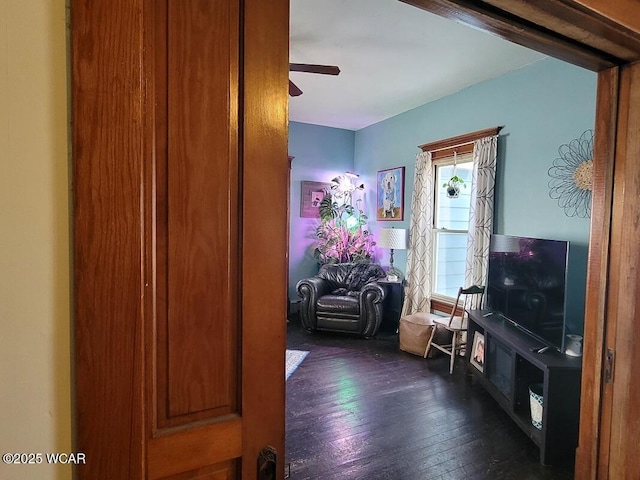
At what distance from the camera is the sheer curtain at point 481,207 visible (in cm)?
356

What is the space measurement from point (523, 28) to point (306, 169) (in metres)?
4.70

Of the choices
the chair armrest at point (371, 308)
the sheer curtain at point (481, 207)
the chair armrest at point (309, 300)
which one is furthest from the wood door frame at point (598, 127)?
the chair armrest at point (309, 300)

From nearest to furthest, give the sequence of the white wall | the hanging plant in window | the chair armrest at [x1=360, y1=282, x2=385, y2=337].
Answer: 1. the white wall
2. the hanging plant in window
3. the chair armrest at [x1=360, y1=282, x2=385, y2=337]

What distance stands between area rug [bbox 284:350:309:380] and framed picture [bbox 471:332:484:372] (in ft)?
5.43

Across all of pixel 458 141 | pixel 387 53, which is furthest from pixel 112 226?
pixel 458 141

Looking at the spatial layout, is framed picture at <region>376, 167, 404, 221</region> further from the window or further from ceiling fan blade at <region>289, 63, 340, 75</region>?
ceiling fan blade at <region>289, 63, 340, 75</region>

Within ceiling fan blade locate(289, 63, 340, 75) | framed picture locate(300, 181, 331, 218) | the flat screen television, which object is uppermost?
ceiling fan blade locate(289, 63, 340, 75)

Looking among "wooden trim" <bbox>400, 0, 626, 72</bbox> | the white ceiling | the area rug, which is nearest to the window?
the white ceiling

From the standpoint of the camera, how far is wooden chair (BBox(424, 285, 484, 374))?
350cm

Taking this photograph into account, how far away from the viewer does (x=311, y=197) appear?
18.5 feet

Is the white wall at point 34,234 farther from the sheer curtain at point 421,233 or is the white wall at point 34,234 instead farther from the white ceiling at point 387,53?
the sheer curtain at point 421,233

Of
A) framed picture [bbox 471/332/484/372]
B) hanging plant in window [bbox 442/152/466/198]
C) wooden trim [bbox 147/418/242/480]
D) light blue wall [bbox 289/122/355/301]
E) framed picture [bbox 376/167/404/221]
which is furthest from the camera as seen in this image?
light blue wall [bbox 289/122/355/301]

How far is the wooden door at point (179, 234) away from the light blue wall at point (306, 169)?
187 inches

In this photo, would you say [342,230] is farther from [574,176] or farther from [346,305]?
[574,176]
